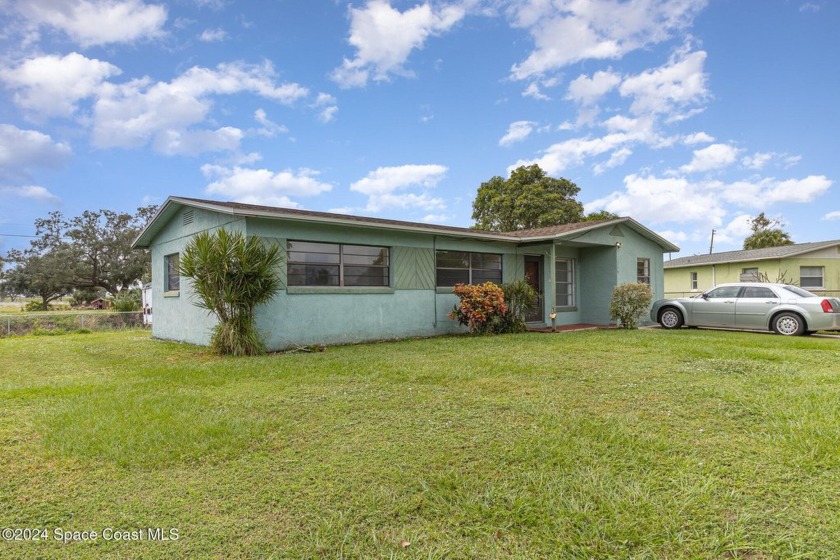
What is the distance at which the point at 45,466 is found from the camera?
3162mm

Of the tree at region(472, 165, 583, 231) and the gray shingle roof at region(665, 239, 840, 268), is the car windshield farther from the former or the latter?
the tree at region(472, 165, 583, 231)

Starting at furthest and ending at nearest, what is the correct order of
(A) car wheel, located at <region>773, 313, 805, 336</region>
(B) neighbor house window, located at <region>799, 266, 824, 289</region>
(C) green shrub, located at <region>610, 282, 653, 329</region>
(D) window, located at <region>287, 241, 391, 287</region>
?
(B) neighbor house window, located at <region>799, 266, 824, 289</region>, (C) green shrub, located at <region>610, 282, 653, 329</region>, (A) car wheel, located at <region>773, 313, 805, 336</region>, (D) window, located at <region>287, 241, 391, 287</region>

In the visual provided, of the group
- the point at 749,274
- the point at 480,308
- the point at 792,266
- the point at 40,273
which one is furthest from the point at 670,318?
the point at 40,273

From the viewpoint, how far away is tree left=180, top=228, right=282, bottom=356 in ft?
27.5

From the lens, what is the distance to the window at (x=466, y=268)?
12.3m

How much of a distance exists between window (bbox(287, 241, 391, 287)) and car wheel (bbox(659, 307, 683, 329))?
8.86 meters

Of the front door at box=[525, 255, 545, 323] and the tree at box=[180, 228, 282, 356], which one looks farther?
the front door at box=[525, 255, 545, 323]

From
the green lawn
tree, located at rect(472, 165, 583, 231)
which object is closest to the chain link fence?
the green lawn

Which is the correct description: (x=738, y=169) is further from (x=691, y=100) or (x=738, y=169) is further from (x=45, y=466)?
(x=45, y=466)

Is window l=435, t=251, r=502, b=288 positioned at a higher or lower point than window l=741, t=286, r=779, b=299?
higher

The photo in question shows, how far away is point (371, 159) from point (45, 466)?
14621mm

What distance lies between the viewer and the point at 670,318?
1359 cm

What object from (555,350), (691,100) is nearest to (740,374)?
(555,350)

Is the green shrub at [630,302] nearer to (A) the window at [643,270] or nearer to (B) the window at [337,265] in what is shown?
(A) the window at [643,270]
